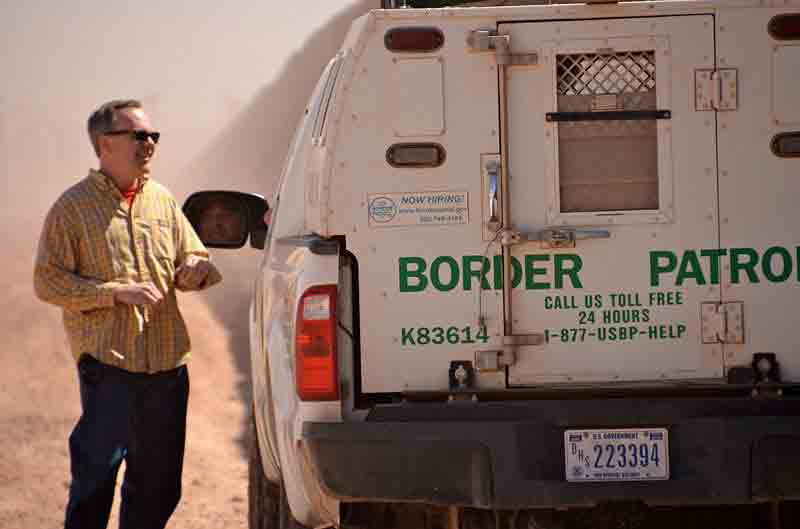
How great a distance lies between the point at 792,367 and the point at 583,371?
70 centimetres

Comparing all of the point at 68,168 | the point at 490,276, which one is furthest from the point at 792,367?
the point at 68,168

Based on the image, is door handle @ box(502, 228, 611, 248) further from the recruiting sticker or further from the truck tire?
the truck tire

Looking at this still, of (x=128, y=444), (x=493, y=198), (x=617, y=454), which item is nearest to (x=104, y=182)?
(x=128, y=444)

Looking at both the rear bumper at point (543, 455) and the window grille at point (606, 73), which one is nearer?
the rear bumper at point (543, 455)

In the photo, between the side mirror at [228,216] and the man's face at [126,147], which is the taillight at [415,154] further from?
the man's face at [126,147]

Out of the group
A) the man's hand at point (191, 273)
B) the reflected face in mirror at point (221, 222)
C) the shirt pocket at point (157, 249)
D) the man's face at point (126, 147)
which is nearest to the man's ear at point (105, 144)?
the man's face at point (126, 147)

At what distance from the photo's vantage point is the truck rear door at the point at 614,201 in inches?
221

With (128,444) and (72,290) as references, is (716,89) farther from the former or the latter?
(128,444)

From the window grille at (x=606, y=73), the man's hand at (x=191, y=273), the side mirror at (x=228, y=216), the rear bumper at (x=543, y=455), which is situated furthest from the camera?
the man's hand at (x=191, y=273)

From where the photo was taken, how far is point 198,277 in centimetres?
748

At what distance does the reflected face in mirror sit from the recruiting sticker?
179 cm

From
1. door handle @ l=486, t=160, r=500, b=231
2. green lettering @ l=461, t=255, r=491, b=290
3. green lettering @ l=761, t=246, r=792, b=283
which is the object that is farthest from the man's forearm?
green lettering @ l=761, t=246, r=792, b=283

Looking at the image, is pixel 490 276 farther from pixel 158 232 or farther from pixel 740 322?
pixel 158 232

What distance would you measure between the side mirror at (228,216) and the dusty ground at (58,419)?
2352mm
